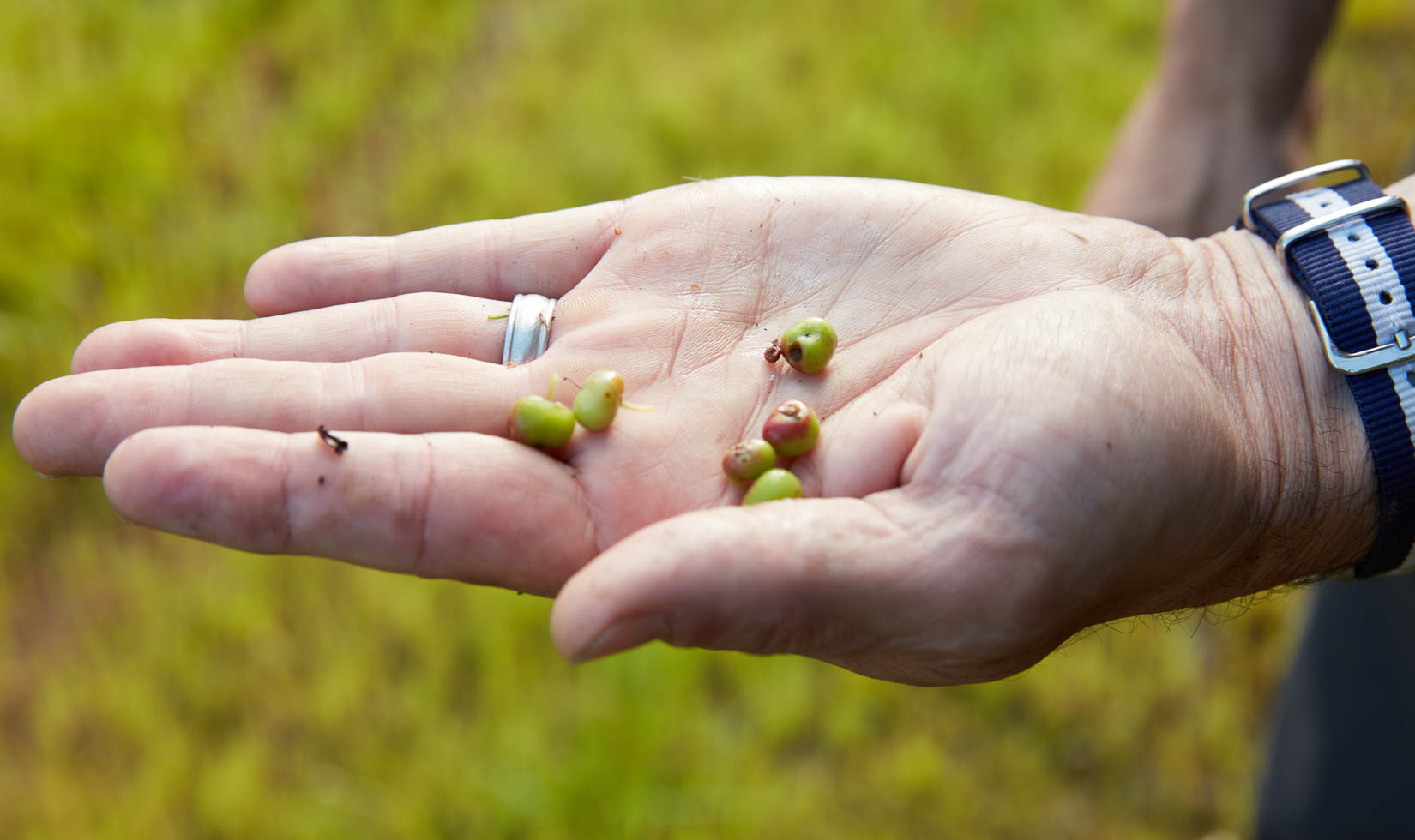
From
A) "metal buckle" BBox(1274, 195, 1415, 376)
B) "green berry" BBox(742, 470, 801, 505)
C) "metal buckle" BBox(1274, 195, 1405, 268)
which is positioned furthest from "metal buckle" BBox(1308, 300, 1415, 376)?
"green berry" BBox(742, 470, 801, 505)

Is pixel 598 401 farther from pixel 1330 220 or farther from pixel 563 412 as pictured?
pixel 1330 220

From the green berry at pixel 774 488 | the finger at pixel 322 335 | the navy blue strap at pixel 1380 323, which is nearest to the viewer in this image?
the green berry at pixel 774 488

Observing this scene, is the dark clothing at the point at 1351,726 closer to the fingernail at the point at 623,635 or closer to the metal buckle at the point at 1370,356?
the metal buckle at the point at 1370,356

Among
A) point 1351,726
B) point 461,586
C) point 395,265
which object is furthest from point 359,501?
point 1351,726

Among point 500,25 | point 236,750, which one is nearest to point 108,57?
point 500,25

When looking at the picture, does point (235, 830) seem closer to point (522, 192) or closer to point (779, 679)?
point (779, 679)

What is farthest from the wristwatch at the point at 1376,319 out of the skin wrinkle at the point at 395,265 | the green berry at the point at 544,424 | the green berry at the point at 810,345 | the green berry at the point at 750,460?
the skin wrinkle at the point at 395,265
